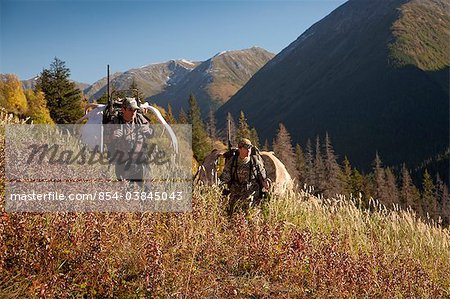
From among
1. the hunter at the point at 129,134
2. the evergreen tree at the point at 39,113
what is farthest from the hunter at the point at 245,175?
the evergreen tree at the point at 39,113

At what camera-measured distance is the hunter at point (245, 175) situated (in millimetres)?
7277

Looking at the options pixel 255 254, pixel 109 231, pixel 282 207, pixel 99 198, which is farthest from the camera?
pixel 282 207

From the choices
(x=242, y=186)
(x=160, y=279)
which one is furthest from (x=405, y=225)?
(x=160, y=279)

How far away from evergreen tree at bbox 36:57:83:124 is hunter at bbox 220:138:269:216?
52.4ft

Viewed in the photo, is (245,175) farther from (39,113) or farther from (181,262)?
(39,113)

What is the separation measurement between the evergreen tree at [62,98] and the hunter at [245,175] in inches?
628

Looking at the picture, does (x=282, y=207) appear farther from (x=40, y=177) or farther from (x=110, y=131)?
(x=40, y=177)

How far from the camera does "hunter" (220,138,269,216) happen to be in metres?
7.28

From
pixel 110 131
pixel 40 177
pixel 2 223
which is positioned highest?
pixel 110 131

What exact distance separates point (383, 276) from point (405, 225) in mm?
3113

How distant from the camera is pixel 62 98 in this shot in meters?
21.9

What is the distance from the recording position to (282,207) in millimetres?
6816

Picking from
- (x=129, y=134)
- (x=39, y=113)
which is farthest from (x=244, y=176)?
(x=39, y=113)

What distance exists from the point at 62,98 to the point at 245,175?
17396mm
